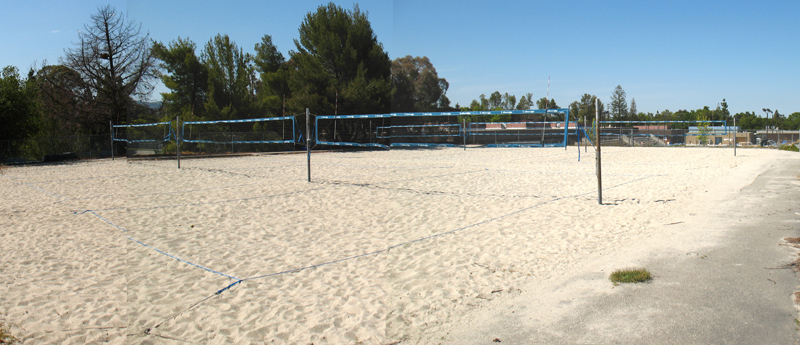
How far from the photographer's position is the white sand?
272cm

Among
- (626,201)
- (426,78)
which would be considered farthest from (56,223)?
(426,78)

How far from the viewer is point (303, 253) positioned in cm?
419

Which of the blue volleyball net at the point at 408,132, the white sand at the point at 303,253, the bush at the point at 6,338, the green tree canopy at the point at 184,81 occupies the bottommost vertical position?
the bush at the point at 6,338

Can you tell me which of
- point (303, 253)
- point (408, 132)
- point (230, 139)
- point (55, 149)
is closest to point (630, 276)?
point (303, 253)

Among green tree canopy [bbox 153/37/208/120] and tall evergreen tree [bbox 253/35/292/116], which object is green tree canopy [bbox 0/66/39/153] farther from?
tall evergreen tree [bbox 253/35/292/116]

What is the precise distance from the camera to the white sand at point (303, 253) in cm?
272

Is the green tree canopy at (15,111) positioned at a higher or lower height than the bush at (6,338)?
higher

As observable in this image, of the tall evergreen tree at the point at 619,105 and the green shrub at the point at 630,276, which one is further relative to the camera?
the tall evergreen tree at the point at 619,105

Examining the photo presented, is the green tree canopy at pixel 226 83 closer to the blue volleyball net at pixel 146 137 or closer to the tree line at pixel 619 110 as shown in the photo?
the blue volleyball net at pixel 146 137

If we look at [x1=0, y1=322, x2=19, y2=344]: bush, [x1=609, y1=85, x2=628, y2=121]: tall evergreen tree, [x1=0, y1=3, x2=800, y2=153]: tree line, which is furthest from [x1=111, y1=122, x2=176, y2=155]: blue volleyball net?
[x1=609, y1=85, x2=628, y2=121]: tall evergreen tree

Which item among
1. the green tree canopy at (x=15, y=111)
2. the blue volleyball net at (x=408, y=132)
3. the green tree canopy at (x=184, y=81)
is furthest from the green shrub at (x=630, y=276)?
the green tree canopy at (x=184, y=81)

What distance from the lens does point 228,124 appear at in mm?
29047

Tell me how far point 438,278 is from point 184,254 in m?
2.34

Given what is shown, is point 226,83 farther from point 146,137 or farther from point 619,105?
point 619,105
